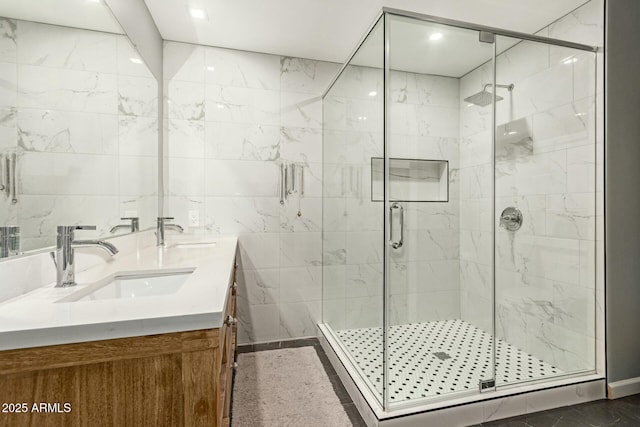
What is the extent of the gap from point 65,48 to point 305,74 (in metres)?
1.87

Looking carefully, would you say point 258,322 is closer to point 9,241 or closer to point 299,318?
point 299,318

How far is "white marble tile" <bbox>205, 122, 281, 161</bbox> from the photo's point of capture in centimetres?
248

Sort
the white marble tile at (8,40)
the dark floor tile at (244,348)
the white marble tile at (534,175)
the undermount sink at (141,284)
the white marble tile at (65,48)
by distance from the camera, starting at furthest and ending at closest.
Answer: the dark floor tile at (244,348) → the white marble tile at (534,175) → the undermount sink at (141,284) → the white marble tile at (65,48) → the white marble tile at (8,40)

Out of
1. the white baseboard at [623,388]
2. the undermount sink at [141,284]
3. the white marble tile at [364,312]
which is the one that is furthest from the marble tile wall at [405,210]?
the undermount sink at [141,284]

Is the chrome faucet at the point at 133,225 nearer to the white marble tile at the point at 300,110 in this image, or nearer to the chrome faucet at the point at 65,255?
the chrome faucet at the point at 65,255

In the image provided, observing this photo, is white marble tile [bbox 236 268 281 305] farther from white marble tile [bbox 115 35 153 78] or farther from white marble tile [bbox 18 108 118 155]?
white marble tile [bbox 115 35 153 78]

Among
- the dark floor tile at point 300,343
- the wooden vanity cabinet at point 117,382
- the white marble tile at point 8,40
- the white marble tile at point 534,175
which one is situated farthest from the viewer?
the dark floor tile at point 300,343

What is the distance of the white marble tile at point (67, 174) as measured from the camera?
0.99 m

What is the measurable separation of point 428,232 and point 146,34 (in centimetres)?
241

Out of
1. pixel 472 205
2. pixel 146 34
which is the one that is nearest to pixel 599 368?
pixel 472 205

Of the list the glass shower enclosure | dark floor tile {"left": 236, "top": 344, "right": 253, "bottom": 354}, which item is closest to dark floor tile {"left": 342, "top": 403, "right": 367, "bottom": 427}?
the glass shower enclosure

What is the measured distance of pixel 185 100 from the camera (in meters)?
2.43

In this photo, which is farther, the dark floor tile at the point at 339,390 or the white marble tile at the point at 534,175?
the white marble tile at the point at 534,175

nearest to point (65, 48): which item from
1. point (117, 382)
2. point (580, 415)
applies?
point (117, 382)
